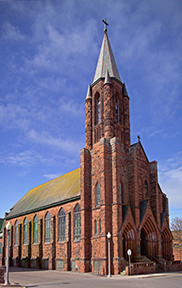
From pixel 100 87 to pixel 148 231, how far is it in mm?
18313

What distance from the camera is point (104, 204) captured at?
30031 millimetres

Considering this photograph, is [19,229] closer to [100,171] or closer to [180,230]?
[100,171]

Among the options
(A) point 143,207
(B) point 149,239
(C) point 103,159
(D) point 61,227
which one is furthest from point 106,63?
(B) point 149,239

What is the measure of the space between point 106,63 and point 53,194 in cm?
1991

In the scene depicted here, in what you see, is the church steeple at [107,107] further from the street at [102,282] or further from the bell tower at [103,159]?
the street at [102,282]

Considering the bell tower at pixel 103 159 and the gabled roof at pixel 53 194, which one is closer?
the bell tower at pixel 103 159

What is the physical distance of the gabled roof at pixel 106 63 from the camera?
1505 inches

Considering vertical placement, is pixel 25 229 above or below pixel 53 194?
below

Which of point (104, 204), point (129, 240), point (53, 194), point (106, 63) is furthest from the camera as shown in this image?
point (53, 194)

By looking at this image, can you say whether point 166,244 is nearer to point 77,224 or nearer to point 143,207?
point 143,207

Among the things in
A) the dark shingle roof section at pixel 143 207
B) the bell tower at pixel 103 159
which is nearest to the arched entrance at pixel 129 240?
the bell tower at pixel 103 159

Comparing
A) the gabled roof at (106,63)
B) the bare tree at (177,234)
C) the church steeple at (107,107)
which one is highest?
the gabled roof at (106,63)

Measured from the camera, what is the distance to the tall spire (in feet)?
126

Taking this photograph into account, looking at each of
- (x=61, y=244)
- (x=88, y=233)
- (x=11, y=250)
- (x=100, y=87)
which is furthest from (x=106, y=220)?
(x=11, y=250)
